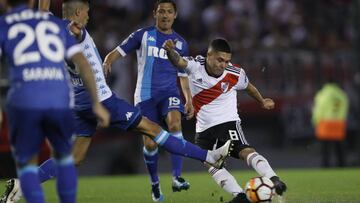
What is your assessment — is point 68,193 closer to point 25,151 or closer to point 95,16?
point 25,151

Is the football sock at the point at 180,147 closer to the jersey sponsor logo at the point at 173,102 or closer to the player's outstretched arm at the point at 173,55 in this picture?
the player's outstretched arm at the point at 173,55

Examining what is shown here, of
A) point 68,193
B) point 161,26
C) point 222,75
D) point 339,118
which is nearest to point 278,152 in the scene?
point 339,118

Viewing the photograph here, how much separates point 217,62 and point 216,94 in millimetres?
442

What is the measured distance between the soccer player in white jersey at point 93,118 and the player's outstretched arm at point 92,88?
1.82 m

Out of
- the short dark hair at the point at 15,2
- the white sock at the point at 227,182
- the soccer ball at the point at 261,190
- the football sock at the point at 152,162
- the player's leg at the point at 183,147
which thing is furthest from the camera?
the football sock at the point at 152,162

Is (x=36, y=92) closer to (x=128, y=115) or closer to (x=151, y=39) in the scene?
(x=128, y=115)

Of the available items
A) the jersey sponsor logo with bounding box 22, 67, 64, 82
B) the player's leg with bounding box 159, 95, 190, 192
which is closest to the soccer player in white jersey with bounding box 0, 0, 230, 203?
the player's leg with bounding box 159, 95, 190, 192

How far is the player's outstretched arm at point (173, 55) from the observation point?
9.09 metres

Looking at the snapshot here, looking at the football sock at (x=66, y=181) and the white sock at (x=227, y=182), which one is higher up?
the football sock at (x=66, y=181)

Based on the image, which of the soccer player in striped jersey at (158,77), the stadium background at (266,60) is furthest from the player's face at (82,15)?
the stadium background at (266,60)

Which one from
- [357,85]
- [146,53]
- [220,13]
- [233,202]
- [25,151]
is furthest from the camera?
[220,13]

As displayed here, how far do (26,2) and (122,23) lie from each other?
1458cm

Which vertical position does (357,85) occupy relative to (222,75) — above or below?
below

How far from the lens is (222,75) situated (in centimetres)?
962
